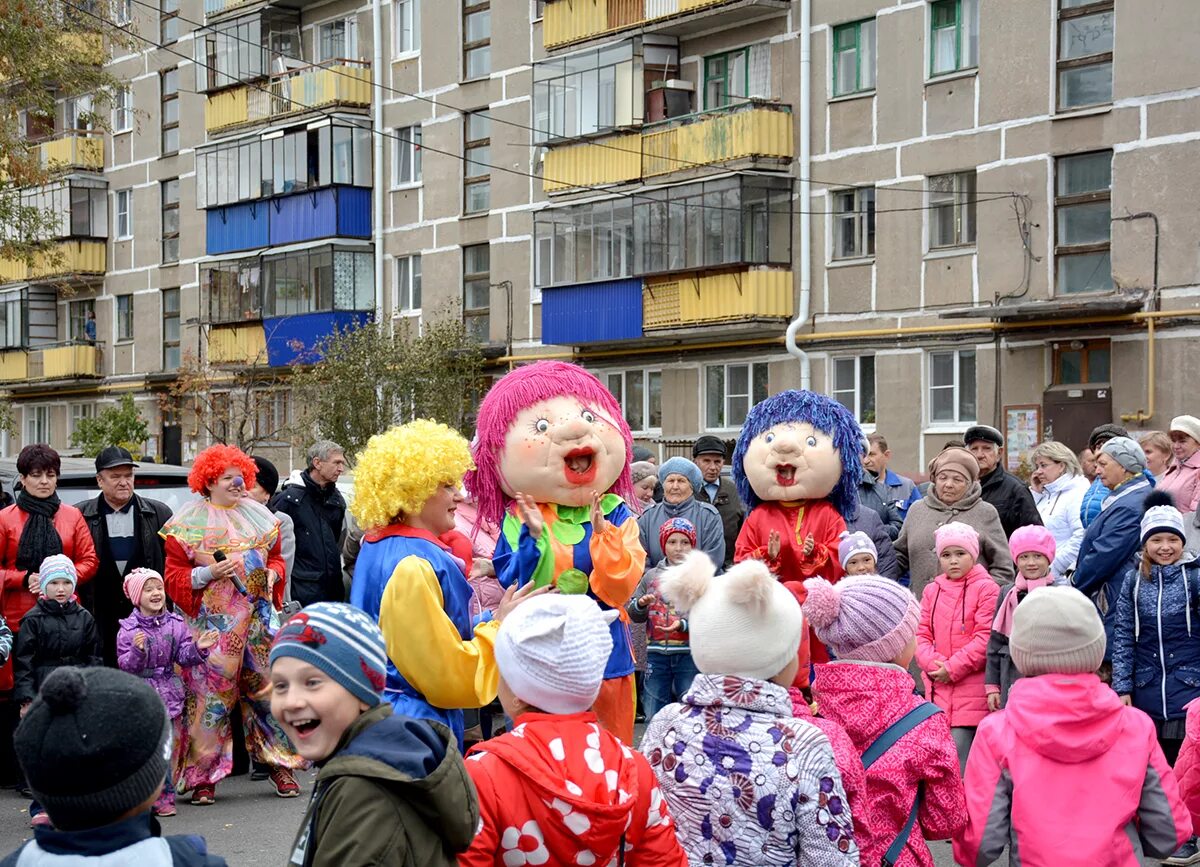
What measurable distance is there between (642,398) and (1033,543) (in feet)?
70.0

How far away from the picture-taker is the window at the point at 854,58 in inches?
1001

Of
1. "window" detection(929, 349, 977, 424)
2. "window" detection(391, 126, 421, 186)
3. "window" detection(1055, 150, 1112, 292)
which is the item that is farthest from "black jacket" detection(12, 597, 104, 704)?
"window" detection(391, 126, 421, 186)

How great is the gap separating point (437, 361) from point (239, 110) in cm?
1103

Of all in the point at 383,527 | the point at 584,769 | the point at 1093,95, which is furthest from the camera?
the point at 1093,95

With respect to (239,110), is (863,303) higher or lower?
lower

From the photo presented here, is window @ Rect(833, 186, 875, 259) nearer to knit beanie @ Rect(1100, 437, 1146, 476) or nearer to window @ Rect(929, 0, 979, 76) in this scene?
window @ Rect(929, 0, 979, 76)

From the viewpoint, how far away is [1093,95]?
22.5m

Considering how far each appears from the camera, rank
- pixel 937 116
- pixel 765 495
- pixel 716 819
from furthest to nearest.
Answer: pixel 937 116 → pixel 765 495 → pixel 716 819

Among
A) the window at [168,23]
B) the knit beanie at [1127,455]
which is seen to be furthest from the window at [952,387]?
the window at [168,23]

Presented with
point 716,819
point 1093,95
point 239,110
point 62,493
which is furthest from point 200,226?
point 716,819

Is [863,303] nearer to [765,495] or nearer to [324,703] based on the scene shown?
[765,495]

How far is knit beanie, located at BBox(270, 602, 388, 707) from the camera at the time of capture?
3.57 m

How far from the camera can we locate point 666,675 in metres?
9.68

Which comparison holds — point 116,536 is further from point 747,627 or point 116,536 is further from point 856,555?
point 747,627
